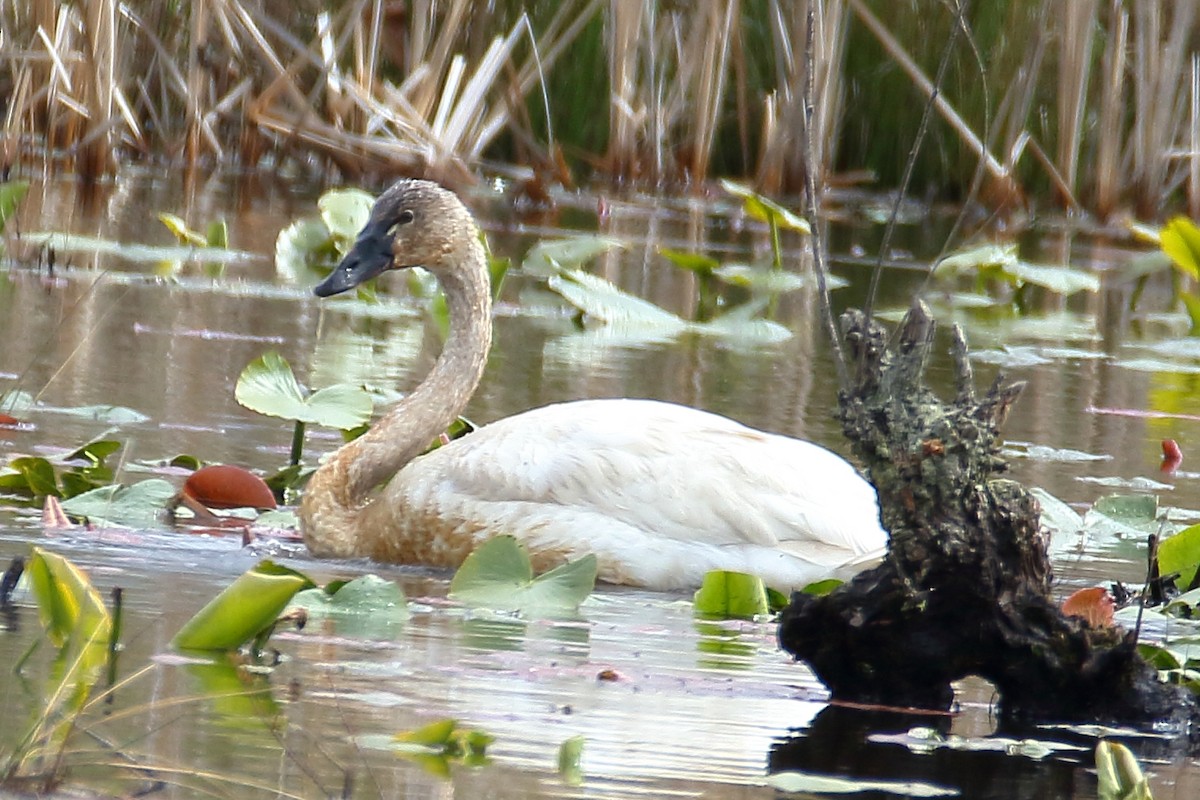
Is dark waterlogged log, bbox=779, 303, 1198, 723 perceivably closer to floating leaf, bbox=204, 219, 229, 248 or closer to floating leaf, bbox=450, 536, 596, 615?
floating leaf, bbox=450, 536, 596, 615

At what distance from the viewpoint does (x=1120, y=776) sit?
3.43 metres

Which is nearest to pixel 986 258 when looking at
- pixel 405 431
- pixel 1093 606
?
pixel 405 431

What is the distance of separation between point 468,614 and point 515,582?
0.15 metres

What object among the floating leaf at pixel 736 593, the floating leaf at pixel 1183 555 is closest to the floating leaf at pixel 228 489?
the floating leaf at pixel 736 593

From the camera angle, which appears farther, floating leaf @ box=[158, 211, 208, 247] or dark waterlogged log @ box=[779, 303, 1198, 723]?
floating leaf @ box=[158, 211, 208, 247]

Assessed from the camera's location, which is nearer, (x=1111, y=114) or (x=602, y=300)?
(x=602, y=300)

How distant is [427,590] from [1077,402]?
13.9 ft

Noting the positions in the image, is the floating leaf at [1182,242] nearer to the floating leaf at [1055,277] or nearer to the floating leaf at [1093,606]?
the floating leaf at [1055,277]

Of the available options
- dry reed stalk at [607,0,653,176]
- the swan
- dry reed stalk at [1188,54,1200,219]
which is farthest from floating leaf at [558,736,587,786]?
dry reed stalk at [1188,54,1200,219]

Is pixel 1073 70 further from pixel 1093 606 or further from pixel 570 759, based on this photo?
pixel 570 759

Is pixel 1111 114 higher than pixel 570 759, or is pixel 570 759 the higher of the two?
pixel 1111 114

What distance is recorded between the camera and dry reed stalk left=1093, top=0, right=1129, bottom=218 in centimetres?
1504

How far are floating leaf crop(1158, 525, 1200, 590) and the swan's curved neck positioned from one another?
1906mm

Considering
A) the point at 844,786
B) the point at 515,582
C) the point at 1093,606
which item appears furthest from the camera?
the point at 515,582
